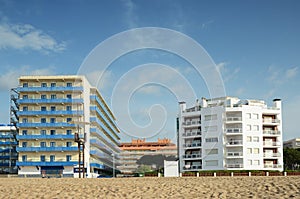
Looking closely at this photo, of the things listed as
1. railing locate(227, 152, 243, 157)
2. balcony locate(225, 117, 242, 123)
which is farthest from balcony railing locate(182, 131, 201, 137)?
railing locate(227, 152, 243, 157)

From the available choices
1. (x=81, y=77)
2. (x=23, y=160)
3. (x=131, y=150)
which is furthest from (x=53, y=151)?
(x=131, y=150)

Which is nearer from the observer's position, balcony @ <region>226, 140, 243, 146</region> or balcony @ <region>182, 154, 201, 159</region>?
balcony @ <region>226, 140, 243, 146</region>

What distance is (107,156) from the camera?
92062mm

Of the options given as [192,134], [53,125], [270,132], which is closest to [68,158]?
[53,125]

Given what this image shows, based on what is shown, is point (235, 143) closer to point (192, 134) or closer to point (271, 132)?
point (271, 132)

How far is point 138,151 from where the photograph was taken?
14275cm

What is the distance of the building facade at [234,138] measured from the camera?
70.9m

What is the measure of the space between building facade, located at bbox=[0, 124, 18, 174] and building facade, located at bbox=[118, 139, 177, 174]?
84.6 feet

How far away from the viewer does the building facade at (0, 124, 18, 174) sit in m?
97.4

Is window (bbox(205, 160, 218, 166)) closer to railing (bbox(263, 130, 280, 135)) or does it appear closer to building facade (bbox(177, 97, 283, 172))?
building facade (bbox(177, 97, 283, 172))

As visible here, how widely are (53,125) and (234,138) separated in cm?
2969

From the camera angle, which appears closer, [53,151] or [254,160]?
[254,160]

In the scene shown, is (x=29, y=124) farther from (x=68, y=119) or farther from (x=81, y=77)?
(x=81, y=77)

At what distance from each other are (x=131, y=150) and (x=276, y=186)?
5012 inches
